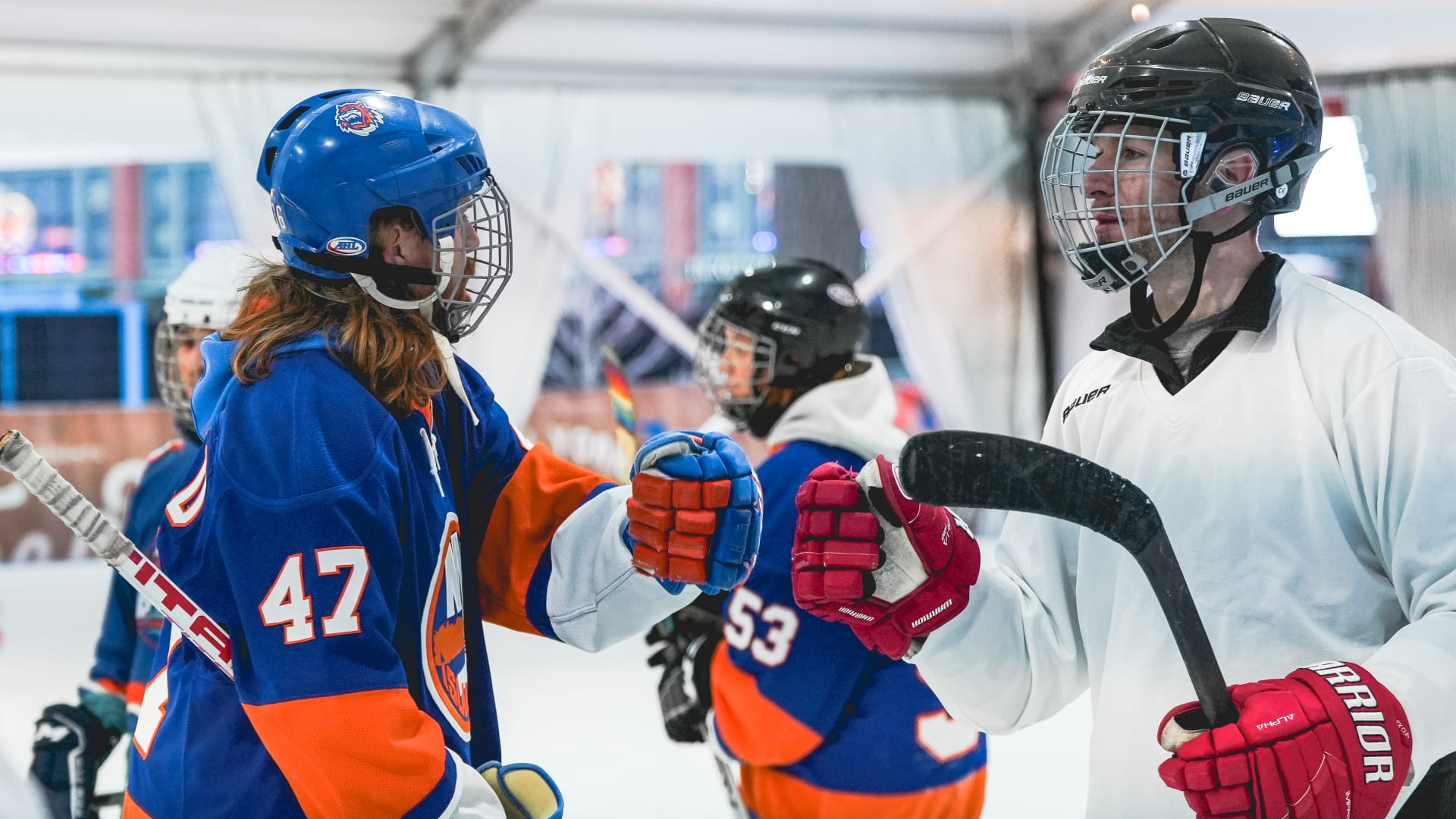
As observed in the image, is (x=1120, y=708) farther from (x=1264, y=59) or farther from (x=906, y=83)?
(x=906, y=83)

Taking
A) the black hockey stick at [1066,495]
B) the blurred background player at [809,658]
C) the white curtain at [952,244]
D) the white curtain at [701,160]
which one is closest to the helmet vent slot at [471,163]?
the black hockey stick at [1066,495]

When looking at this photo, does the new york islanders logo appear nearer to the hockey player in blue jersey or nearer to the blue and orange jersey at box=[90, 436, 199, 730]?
the hockey player in blue jersey

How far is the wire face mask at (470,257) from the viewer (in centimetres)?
137

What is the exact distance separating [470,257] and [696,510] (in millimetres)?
401

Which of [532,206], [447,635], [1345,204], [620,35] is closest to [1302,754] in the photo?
[447,635]

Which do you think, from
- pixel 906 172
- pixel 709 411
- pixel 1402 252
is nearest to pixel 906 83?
pixel 906 172

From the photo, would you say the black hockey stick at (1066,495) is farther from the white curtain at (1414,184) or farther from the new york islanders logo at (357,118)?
the white curtain at (1414,184)

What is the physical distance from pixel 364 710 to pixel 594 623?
16.0 inches

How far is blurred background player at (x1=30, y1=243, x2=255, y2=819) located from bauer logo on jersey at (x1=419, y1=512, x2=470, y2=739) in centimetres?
102

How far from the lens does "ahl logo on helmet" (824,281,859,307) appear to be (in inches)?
93.4

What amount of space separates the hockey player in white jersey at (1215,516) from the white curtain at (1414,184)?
6232mm

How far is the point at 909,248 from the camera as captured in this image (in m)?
8.09

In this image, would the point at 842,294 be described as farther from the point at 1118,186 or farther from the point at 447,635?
the point at 447,635

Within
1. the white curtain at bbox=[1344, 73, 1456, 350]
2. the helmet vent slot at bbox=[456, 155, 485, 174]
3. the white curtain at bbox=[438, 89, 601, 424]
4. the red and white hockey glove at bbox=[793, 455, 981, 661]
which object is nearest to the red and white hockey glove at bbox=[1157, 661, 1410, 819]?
the red and white hockey glove at bbox=[793, 455, 981, 661]
